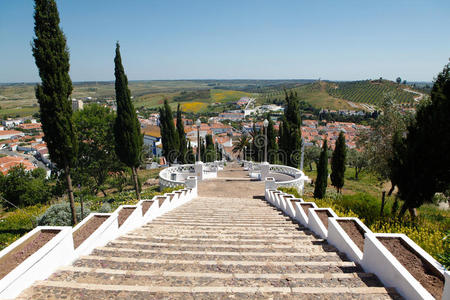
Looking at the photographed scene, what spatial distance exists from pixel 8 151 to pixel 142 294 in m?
106

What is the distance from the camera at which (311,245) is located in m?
5.16

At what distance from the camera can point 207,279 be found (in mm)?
3521

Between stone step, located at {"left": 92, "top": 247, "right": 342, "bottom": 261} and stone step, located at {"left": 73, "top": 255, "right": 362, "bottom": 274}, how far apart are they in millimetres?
256

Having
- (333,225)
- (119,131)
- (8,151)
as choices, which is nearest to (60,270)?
(333,225)

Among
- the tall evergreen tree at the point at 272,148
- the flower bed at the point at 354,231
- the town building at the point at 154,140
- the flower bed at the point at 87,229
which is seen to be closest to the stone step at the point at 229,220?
the flower bed at the point at 354,231

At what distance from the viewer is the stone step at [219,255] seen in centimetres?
441

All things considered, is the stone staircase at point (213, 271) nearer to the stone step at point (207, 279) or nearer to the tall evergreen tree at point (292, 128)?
the stone step at point (207, 279)

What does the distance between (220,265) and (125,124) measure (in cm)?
1277

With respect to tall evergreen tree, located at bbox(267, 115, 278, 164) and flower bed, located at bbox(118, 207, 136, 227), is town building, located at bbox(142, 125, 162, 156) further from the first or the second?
flower bed, located at bbox(118, 207, 136, 227)

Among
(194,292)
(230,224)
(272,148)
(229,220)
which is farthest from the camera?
(272,148)

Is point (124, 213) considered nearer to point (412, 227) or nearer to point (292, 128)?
point (412, 227)

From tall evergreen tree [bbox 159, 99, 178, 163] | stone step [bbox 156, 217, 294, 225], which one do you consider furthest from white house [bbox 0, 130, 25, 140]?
stone step [bbox 156, 217, 294, 225]

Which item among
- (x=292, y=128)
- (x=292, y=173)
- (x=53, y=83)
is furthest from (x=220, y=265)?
(x=292, y=128)

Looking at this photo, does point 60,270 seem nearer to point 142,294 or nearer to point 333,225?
point 142,294
